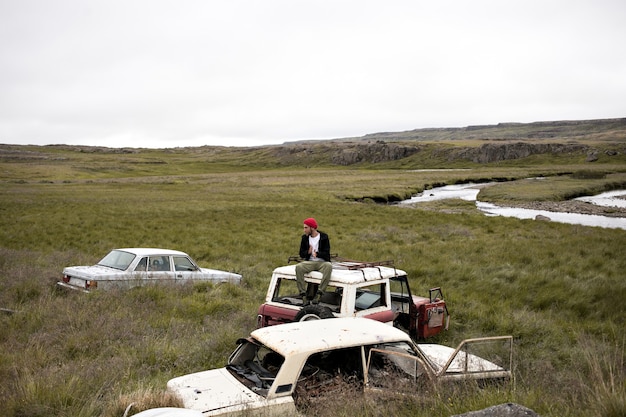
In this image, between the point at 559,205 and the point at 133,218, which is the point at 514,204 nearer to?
the point at 559,205

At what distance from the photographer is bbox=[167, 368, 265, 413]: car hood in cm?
487

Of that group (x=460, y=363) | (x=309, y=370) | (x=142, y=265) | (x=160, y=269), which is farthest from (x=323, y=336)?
(x=160, y=269)

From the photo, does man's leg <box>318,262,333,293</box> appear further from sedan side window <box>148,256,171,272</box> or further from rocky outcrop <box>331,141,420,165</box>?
rocky outcrop <box>331,141,420,165</box>

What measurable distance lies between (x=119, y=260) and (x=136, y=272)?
85 cm

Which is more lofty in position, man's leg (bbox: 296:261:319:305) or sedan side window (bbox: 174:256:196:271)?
man's leg (bbox: 296:261:319:305)

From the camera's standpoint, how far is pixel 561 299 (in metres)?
12.2

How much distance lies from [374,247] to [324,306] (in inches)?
482

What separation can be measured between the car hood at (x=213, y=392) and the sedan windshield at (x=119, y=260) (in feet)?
23.2

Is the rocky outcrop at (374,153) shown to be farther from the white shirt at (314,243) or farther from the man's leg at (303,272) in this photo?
the man's leg at (303,272)

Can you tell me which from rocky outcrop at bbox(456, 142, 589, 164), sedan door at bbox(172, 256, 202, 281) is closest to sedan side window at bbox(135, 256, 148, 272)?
sedan door at bbox(172, 256, 202, 281)

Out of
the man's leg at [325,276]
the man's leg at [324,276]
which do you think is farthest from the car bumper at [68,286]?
the man's leg at [325,276]

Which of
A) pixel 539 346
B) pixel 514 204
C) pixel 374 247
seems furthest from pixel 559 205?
pixel 539 346

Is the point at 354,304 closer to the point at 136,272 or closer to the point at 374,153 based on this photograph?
the point at 136,272

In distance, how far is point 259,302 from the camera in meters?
11.7
